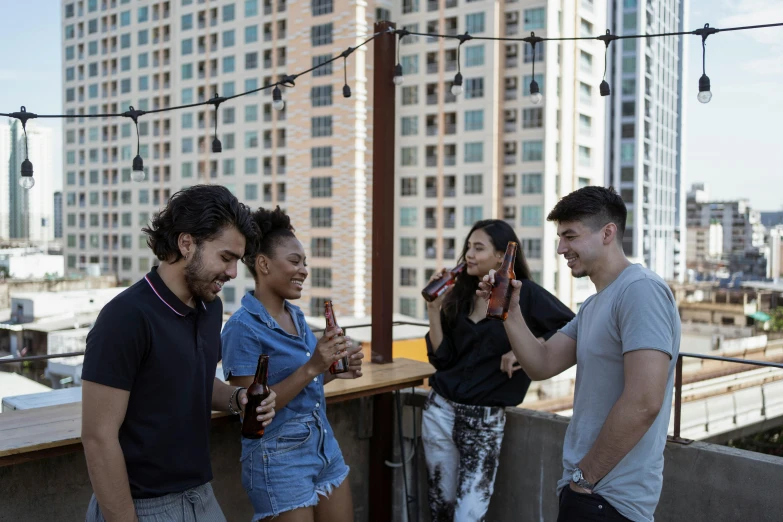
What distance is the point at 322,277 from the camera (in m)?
47.8

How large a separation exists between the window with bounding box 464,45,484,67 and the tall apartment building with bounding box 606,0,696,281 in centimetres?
2395

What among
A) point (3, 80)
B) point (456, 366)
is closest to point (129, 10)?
point (3, 80)

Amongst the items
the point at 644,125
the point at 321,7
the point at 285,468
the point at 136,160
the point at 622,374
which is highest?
the point at 321,7

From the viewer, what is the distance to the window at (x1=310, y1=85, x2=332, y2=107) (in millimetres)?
46312

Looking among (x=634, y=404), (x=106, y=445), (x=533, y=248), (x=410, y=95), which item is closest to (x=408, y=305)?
(x=533, y=248)

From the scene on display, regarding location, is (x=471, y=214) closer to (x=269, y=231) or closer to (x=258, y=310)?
(x=269, y=231)

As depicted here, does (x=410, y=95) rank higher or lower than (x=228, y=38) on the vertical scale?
lower

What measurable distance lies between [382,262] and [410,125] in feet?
144

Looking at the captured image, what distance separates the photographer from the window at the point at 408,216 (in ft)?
155

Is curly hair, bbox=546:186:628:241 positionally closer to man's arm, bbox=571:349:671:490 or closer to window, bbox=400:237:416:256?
man's arm, bbox=571:349:671:490

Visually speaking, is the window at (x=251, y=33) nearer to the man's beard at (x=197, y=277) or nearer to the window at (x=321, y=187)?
the window at (x=321, y=187)

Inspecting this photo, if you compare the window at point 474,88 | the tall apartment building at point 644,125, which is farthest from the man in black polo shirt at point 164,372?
the tall apartment building at point 644,125

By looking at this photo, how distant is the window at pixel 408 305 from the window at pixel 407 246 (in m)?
3.10

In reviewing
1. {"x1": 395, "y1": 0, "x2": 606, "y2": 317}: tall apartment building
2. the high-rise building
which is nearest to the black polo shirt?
{"x1": 395, "y1": 0, "x2": 606, "y2": 317}: tall apartment building
